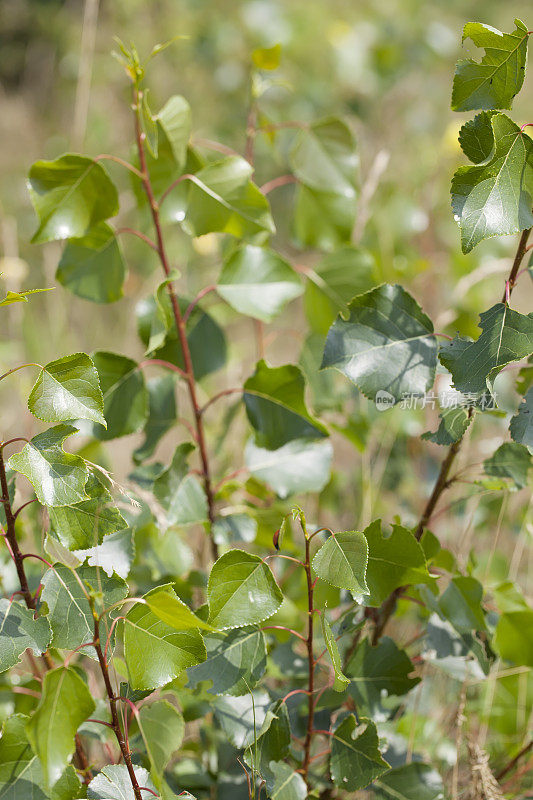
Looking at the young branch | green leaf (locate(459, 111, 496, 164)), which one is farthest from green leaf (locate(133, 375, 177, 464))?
green leaf (locate(459, 111, 496, 164))

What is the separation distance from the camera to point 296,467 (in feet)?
2.16

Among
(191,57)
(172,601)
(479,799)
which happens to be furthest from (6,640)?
(191,57)

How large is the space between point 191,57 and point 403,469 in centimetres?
222

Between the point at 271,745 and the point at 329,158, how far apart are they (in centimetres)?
55

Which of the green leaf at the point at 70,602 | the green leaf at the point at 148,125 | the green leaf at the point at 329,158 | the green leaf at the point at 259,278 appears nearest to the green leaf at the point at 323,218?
the green leaf at the point at 329,158

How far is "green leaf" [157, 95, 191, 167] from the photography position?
57cm

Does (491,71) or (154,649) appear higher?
(491,71)

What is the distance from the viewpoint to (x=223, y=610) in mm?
439

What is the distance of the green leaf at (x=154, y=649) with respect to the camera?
413mm

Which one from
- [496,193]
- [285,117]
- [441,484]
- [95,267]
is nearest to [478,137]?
[496,193]

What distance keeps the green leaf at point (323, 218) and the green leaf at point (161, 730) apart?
1.65 ft

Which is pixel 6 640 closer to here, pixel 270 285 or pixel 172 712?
pixel 172 712

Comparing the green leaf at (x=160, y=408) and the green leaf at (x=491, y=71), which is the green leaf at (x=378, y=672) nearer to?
the green leaf at (x=160, y=408)

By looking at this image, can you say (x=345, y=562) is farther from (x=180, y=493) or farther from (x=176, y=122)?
(x=176, y=122)
